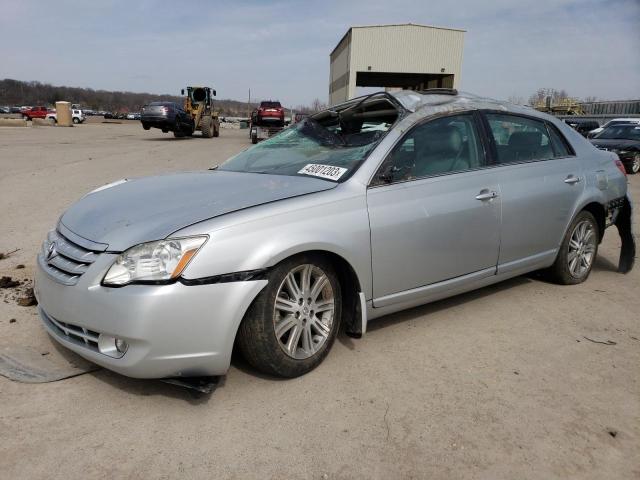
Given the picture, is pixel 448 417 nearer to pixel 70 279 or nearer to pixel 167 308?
pixel 167 308

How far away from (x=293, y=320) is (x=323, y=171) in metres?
0.98

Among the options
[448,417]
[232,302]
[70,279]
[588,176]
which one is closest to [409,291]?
[448,417]

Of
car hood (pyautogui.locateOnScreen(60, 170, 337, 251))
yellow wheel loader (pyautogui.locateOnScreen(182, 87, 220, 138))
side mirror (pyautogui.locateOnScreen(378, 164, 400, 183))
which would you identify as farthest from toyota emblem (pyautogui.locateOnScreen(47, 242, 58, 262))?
yellow wheel loader (pyautogui.locateOnScreen(182, 87, 220, 138))

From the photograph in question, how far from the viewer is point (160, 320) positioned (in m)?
2.42

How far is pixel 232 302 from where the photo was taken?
100 inches

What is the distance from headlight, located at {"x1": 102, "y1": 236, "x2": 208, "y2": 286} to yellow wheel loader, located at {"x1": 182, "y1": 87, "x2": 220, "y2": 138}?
87.2ft

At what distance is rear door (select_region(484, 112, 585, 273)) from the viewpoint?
385 cm

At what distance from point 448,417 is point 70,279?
2021 mm

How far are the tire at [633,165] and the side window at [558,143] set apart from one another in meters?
12.6

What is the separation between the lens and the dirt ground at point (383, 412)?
2.24 meters

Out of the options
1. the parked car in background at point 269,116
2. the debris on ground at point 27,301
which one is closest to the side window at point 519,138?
the debris on ground at point 27,301

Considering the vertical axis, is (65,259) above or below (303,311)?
above

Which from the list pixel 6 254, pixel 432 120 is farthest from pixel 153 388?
pixel 6 254

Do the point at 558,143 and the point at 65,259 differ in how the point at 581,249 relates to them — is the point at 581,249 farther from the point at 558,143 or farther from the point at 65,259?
the point at 65,259
